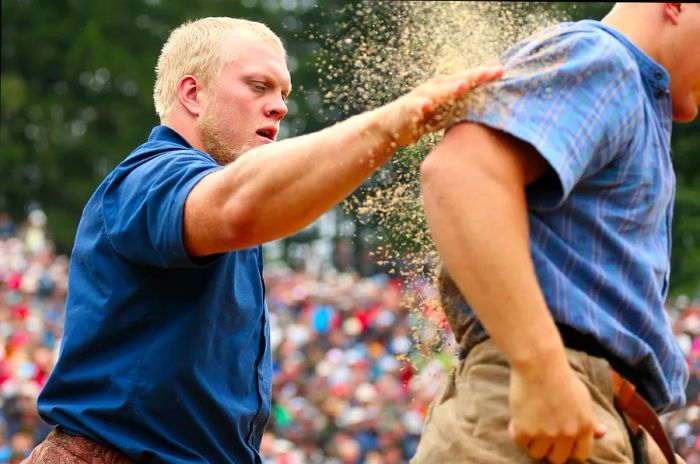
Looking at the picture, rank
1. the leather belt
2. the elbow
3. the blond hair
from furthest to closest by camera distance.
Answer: the blond hair, the elbow, the leather belt

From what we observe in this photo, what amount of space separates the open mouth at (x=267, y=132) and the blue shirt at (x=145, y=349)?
328 millimetres

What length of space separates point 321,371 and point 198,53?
849cm

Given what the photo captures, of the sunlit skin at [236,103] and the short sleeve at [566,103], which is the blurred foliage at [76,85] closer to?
the sunlit skin at [236,103]

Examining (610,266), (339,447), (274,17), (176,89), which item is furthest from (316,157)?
(274,17)

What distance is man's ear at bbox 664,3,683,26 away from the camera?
6.94ft

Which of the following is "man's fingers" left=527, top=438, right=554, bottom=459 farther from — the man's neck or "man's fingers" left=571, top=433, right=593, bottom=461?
the man's neck

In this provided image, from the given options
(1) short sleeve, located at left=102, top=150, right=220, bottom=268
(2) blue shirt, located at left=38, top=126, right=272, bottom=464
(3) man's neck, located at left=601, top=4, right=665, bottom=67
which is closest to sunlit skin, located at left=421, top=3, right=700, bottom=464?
(3) man's neck, located at left=601, top=4, right=665, bottom=67

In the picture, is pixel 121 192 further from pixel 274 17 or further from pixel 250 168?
pixel 274 17

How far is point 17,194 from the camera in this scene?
26.3 metres

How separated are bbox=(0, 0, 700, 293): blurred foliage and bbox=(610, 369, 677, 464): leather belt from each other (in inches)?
877

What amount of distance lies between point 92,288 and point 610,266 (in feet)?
4.24

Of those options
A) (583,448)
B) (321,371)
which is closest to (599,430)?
(583,448)

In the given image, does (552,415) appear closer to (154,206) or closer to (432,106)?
(432,106)

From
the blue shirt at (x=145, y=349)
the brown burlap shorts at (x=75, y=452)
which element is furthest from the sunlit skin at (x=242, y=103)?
the brown burlap shorts at (x=75, y=452)
